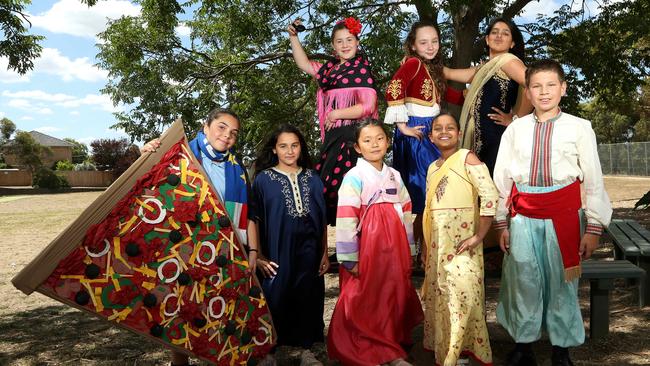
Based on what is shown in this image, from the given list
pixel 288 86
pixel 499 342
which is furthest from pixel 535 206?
pixel 288 86

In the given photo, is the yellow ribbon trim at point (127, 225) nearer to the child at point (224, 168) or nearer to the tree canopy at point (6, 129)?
the child at point (224, 168)

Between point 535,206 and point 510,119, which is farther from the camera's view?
point 510,119

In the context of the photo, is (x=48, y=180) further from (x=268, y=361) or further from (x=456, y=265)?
(x=456, y=265)

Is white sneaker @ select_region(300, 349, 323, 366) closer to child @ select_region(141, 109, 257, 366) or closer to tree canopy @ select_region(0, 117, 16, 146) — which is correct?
child @ select_region(141, 109, 257, 366)

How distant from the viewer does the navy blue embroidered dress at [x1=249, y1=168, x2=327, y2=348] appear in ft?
11.8

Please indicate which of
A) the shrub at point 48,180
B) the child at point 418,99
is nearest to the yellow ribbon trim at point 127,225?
the child at point 418,99

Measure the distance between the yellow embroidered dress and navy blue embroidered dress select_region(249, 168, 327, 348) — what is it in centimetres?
73

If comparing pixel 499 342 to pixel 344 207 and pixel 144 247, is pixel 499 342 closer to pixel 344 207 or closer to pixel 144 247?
pixel 344 207

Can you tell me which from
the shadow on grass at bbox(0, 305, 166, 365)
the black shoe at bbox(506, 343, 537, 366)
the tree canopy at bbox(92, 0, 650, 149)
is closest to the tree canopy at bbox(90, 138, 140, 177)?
the tree canopy at bbox(92, 0, 650, 149)

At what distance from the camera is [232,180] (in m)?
3.56

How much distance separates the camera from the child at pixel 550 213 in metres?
3.21

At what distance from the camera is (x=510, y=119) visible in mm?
4254

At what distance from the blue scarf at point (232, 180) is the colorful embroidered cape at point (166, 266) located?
0.14 metres

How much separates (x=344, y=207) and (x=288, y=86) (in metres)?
7.68
